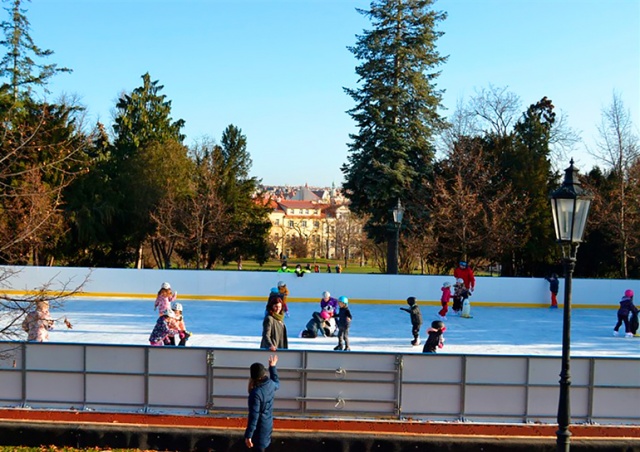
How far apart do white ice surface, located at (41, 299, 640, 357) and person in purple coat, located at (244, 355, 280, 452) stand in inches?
346

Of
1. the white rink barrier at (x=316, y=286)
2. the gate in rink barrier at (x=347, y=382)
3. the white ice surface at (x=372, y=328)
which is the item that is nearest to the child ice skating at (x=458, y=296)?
the white ice surface at (x=372, y=328)

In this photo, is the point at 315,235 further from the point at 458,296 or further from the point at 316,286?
the point at 458,296

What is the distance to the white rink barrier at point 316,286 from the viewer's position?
26719 millimetres

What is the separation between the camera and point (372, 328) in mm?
20250

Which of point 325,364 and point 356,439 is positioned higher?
point 325,364

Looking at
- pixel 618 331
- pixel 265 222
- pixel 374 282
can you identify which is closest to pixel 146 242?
pixel 265 222

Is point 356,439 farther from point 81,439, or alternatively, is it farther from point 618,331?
point 618,331

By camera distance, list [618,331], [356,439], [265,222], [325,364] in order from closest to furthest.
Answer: [356,439] < [325,364] < [618,331] < [265,222]

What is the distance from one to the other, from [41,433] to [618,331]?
1692 cm

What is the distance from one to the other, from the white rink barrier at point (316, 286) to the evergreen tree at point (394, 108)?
12100 millimetres

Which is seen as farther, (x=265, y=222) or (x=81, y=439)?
(x=265, y=222)

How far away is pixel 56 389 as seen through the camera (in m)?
10.5

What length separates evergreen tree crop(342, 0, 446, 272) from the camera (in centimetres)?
3872

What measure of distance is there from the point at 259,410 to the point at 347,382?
10.6ft
